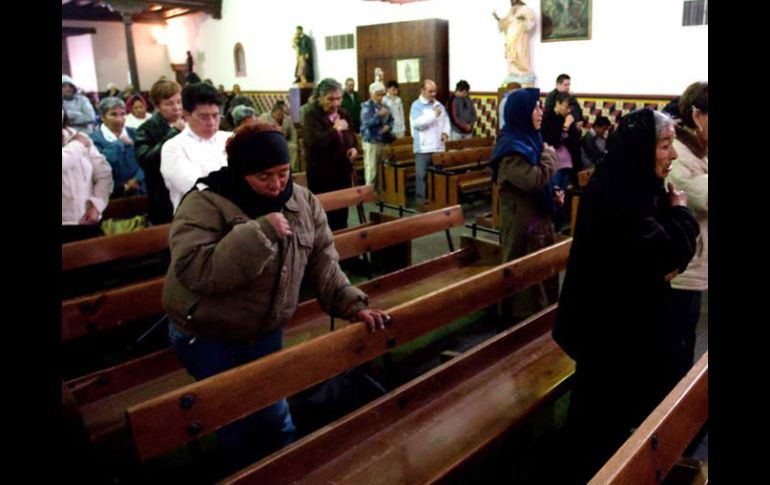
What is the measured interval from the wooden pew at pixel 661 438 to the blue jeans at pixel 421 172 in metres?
6.12

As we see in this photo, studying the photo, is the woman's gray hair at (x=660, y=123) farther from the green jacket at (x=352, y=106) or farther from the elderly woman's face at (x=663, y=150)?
the green jacket at (x=352, y=106)

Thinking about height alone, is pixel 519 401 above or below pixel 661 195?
below

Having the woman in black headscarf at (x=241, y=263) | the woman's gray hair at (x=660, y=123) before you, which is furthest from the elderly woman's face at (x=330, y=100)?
the woman's gray hair at (x=660, y=123)

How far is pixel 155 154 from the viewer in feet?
13.0

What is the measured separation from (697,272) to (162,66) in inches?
777

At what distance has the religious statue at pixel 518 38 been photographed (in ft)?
30.9

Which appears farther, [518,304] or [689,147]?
[518,304]

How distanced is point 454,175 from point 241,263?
18.9ft

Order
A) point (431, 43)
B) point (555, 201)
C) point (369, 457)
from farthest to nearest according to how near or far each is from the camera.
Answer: point (431, 43) < point (555, 201) < point (369, 457)

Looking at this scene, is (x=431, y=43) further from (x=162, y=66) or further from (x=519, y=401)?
(x=162, y=66)

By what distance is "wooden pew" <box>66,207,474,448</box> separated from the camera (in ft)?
8.79

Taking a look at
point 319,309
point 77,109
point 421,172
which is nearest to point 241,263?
point 319,309
